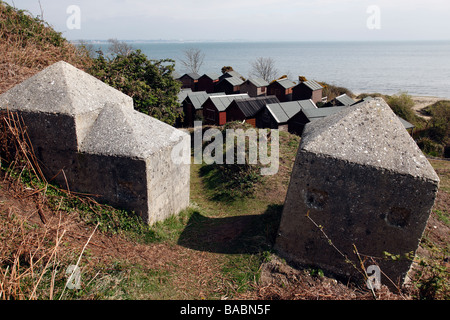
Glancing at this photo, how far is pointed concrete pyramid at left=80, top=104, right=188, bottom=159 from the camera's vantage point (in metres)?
8.61

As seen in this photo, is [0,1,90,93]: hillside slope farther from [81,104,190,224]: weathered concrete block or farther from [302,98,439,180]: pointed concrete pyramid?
[302,98,439,180]: pointed concrete pyramid

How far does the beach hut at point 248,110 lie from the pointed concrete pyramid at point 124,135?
20139mm

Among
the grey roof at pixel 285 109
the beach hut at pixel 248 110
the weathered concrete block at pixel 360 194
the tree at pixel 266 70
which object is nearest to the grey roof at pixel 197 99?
the beach hut at pixel 248 110

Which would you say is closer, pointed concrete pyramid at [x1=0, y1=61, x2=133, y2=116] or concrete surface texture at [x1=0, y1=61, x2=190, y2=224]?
concrete surface texture at [x1=0, y1=61, x2=190, y2=224]

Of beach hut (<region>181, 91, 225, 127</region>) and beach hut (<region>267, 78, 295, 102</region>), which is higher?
beach hut (<region>267, 78, 295, 102</region>)

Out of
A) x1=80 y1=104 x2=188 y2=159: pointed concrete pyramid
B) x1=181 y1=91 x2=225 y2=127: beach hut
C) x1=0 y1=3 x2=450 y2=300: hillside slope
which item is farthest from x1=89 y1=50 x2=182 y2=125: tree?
x1=181 y1=91 x2=225 y2=127: beach hut

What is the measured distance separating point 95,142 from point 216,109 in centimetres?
2313

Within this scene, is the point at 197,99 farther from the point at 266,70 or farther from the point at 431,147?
the point at 266,70

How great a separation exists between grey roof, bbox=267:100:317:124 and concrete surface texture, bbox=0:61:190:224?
62.9 feet

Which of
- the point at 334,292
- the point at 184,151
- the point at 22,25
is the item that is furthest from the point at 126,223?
the point at 22,25

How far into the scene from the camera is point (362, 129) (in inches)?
296

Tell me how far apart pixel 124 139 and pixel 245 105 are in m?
22.5

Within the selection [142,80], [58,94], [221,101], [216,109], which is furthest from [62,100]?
[221,101]

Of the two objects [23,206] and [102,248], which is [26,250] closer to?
[102,248]
